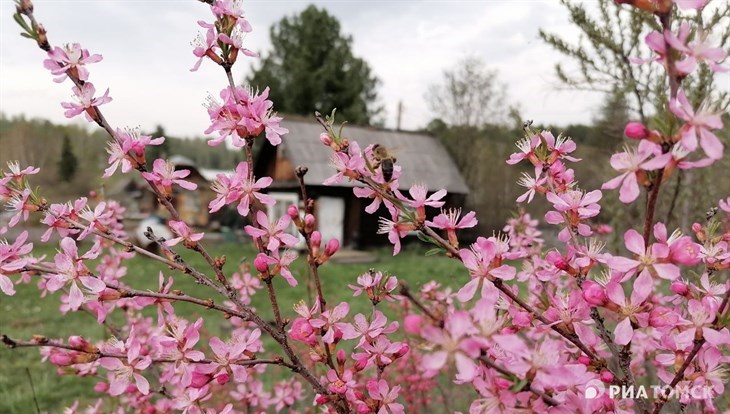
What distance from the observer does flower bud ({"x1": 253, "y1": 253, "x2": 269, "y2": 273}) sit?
130 cm

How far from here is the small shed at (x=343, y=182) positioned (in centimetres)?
1570

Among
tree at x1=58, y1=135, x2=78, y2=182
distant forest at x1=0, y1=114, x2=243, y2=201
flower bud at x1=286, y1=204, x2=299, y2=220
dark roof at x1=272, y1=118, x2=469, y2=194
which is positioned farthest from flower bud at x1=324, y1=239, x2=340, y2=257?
tree at x1=58, y1=135, x2=78, y2=182

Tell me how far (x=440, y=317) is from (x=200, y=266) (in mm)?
11296

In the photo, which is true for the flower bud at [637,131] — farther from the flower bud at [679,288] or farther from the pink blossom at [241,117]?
the pink blossom at [241,117]

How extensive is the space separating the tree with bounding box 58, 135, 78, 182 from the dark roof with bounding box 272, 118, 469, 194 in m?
20.9

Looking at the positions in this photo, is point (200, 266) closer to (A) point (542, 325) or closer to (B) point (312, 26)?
(A) point (542, 325)

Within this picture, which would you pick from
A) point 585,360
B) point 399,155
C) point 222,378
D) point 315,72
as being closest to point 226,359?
point 222,378

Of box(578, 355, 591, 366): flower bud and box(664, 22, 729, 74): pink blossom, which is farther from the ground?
box(664, 22, 729, 74): pink blossom

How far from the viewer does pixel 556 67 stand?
15.2 feet

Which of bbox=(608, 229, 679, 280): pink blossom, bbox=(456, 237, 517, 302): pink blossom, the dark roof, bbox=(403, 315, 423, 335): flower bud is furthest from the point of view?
the dark roof

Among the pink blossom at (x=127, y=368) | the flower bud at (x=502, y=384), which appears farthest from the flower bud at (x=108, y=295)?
the flower bud at (x=502, y=384)

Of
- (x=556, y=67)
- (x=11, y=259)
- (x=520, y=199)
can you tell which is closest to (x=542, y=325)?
(x=520, y=199)

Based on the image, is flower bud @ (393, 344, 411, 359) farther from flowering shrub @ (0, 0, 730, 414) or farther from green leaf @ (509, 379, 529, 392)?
green leaf @ (509, 379, 529, 392)

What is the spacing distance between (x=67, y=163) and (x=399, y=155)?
2582 centimetres
